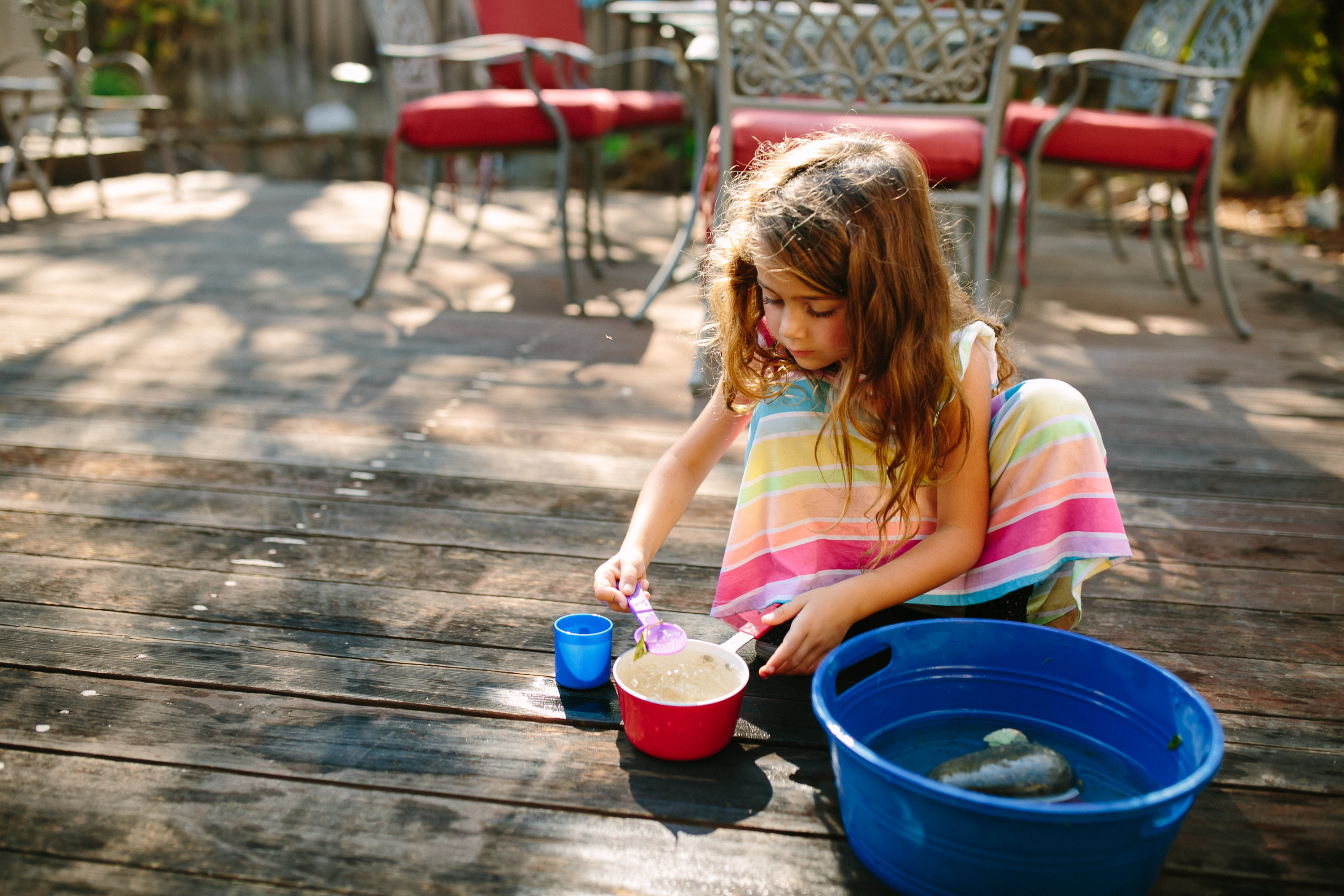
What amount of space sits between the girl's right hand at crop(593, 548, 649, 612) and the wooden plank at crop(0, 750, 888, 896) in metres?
0.24

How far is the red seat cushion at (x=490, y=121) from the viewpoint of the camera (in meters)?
2.80

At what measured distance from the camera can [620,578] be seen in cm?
114

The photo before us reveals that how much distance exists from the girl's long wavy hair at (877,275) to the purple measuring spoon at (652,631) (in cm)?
26

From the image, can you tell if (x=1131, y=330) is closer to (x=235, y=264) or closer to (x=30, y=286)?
(x=235, y=264)

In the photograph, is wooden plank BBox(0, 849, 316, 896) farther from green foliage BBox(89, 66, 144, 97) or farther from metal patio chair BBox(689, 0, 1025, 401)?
green foliage BBox(89, 66, 144, 97)

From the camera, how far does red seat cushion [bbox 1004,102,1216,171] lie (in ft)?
9.04

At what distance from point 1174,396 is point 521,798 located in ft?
6.61

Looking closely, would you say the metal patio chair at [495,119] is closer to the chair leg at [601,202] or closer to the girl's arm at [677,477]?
the chair leg at [601,202]

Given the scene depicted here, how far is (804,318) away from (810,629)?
0.34 meters

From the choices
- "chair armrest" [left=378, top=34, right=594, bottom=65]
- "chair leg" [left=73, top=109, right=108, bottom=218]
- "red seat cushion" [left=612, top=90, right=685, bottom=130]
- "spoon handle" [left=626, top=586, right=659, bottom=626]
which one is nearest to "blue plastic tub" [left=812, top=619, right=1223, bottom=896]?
"spoon handle" [left=626, top=586, right=659, bottom=626]

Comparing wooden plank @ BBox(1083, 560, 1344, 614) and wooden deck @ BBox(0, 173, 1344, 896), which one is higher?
wooden deck @ BBox(0, 173, 1344, 896)

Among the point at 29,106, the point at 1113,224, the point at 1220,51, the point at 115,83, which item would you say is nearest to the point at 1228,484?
the point at 1220,51

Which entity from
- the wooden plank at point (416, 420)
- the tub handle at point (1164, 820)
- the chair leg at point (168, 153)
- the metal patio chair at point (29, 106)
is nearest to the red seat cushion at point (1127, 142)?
the wooden plank at point (416, 420)

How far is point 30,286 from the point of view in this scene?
3125mm
